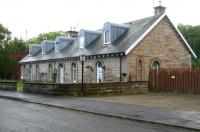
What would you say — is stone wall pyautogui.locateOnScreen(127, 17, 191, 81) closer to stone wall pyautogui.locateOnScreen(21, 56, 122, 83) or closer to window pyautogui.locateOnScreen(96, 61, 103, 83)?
stone wall pyautogui.locateOnScreen(21, 56, 122, 83)

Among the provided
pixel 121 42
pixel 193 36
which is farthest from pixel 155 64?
pixel 193 36

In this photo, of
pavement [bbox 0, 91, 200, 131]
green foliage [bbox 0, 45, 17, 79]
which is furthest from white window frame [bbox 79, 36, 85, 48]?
pavement [bbox 0, 91, 200, 131]

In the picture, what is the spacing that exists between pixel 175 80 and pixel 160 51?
5.69 metres

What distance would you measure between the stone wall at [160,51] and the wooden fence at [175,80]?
73.7 inches

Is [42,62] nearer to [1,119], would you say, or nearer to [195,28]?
[1,119]

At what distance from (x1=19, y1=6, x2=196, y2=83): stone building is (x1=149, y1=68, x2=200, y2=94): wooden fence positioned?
2.19 metres

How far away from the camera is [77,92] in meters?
Answer: 25.9

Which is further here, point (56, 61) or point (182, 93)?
point (56, 61)

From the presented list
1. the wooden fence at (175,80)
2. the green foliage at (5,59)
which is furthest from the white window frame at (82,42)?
the green foliage at (5,59)

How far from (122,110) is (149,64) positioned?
16306 mm

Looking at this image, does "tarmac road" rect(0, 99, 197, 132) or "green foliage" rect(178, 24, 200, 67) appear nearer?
"tarmac road" rect(0, 99, 197, 132)

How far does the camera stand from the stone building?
32.1 meters

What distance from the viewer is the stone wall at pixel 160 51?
105 ft

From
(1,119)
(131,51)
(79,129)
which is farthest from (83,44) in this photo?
(79,129)
